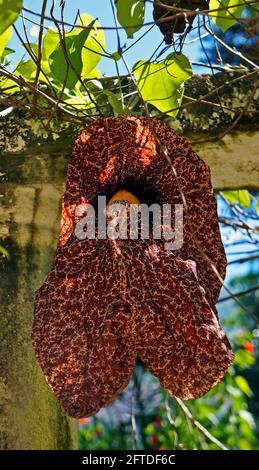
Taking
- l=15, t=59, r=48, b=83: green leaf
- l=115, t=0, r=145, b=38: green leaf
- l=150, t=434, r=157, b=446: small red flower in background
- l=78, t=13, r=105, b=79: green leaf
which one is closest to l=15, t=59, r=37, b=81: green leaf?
l=15, t=59, r=48, b=83: green leaf

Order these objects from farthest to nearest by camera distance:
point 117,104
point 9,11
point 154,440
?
point 154,440, point 117,104, point 9,11

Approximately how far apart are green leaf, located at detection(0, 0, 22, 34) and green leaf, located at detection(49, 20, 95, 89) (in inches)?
5.4

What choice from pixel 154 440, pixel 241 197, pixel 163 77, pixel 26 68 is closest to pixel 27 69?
pixel 26 68

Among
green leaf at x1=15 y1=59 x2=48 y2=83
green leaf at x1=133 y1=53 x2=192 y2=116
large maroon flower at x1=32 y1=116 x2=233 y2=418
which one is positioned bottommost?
large maroon flower at x1=32 y1=116 x2=233 y2=418

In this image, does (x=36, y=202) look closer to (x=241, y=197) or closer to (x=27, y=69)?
(x=27, y=69)

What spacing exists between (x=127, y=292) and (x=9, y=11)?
0.40 metres

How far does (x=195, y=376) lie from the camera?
1.11m

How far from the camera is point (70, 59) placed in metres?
1.23

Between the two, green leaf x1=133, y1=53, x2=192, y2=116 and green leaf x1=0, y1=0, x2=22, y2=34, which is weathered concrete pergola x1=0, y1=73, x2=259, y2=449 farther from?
green leaf x1=0, y1=0, x2=22, y2=34

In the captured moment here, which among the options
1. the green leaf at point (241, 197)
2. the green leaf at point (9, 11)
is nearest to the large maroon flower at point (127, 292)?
the green leaf at point (9, 11)

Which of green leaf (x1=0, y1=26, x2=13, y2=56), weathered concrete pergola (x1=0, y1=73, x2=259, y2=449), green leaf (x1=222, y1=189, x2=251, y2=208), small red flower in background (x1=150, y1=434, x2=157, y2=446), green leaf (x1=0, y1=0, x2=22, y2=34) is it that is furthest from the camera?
small red flower in background (x1=150, y1=434, x2=157, y2=446)

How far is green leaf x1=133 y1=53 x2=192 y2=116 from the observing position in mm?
1296

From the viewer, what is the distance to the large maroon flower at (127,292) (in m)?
1.09

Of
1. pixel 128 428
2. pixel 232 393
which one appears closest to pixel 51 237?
pixel 232 393
